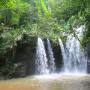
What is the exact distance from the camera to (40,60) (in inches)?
810

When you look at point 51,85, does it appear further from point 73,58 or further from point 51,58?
point 73,58

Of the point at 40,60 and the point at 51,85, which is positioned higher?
the point at 40,60

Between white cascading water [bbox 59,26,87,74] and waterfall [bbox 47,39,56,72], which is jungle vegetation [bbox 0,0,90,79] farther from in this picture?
white cascading water [bbox 59,26,87,74]

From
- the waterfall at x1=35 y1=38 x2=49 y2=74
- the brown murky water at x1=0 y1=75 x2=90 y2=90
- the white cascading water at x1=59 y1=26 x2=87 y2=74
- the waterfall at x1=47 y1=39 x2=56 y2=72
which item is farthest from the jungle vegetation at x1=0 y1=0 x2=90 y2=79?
the brown murky water at x1=0 y1=75 x2=90 y2=90

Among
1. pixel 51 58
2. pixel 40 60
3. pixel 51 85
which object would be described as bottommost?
pixel 51 85

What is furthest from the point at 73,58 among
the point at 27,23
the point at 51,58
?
the point at 27,23

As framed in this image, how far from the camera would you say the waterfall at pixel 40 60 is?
66.9 feet

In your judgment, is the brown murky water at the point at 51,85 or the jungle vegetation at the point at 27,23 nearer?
the brown murky water at the point at 51,85

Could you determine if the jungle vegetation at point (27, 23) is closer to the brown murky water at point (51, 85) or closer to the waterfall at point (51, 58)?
the waterfall at point (51, 58)

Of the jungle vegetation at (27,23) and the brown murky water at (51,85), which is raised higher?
the jungle vegetation at (27,23)

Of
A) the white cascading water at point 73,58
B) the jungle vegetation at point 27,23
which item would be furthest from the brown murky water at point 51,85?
the white cascading water at point 73,58

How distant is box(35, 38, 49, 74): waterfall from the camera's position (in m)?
20.4

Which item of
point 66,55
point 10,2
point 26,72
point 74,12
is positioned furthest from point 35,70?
point 10,2

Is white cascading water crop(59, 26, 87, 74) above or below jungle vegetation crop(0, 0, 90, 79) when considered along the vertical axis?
below
